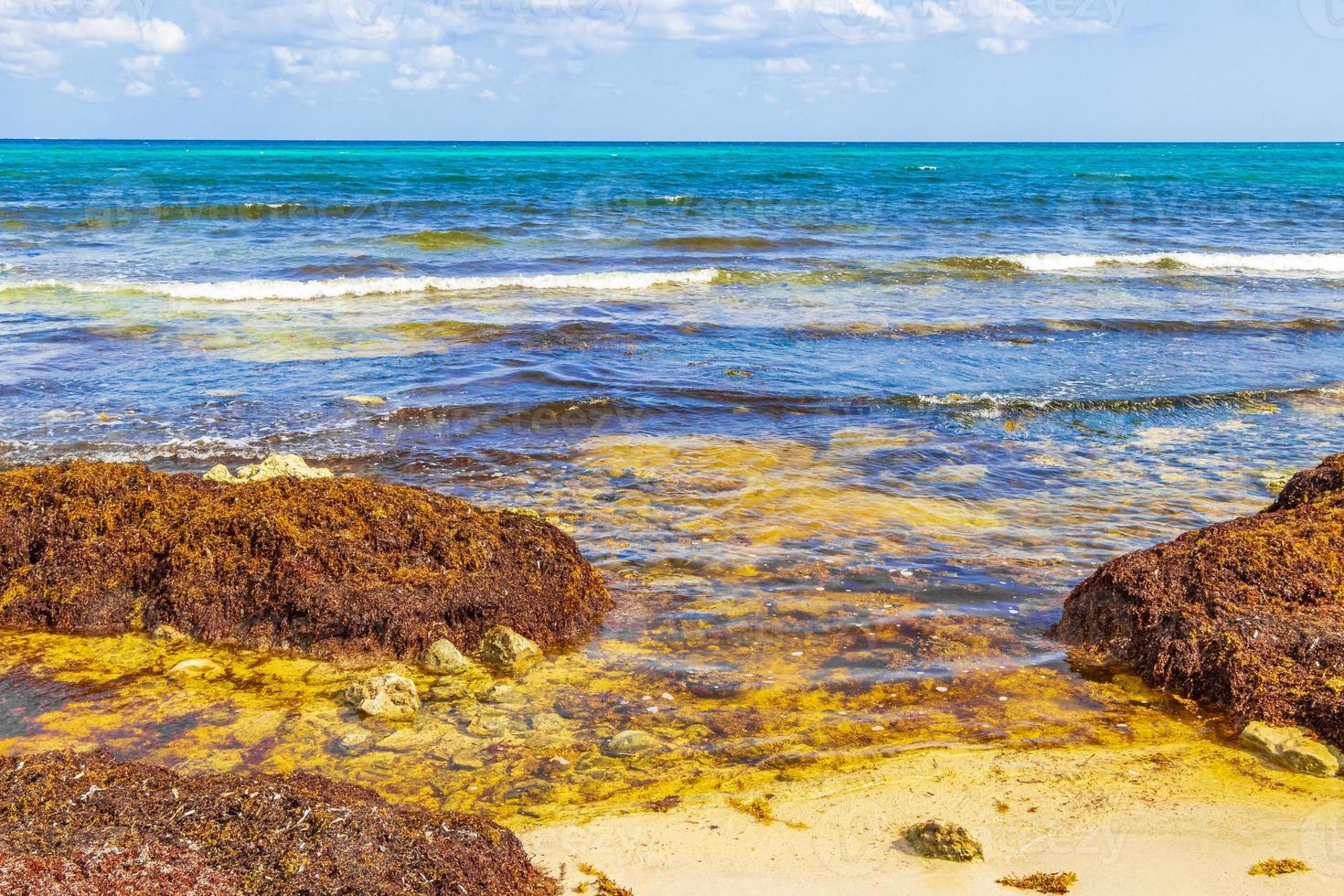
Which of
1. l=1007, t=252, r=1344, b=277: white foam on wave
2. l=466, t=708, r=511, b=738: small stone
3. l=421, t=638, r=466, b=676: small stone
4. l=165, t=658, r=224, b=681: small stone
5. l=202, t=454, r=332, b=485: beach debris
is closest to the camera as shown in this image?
l=466, t=708, r=511, b=738: small stone

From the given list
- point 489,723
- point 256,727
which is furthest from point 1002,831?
point 256,727

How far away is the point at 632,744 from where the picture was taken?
462 centimetres

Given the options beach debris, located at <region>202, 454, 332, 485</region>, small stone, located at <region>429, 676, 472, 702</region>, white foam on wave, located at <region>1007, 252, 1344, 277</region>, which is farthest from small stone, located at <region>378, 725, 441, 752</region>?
white foam on wave, located at <region>1007, 252, 1344, 277</region>

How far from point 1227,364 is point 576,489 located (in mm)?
9669

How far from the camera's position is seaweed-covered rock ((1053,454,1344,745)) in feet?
16.0

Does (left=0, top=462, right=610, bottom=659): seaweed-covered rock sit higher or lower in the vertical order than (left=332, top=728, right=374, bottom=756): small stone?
higher

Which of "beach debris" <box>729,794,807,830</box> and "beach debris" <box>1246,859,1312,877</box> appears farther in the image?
"beach debris" <box>729,794,807,830</box>

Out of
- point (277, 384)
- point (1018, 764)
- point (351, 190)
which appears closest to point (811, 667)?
point (1018, 764)

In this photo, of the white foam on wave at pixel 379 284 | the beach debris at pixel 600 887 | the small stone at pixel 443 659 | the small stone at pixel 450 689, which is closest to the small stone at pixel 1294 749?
the beach debris at pixel 600 887

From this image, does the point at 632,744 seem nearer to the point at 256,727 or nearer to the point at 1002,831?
the point at 1002,831

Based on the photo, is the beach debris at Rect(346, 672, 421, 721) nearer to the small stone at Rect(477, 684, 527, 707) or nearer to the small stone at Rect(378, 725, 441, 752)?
the small stone at Rect(378, 725, 441, 752)

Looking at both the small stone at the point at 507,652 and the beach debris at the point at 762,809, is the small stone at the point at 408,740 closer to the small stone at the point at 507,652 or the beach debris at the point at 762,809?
the small stone at the point at 507,652

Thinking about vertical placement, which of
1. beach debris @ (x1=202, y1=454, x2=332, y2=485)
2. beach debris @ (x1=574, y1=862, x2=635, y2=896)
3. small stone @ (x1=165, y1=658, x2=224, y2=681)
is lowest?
beach debris @ (x1=574, y1=862, x2=635, y2=896)

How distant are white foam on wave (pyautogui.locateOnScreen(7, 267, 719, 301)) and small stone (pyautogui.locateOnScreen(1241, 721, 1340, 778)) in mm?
16250
